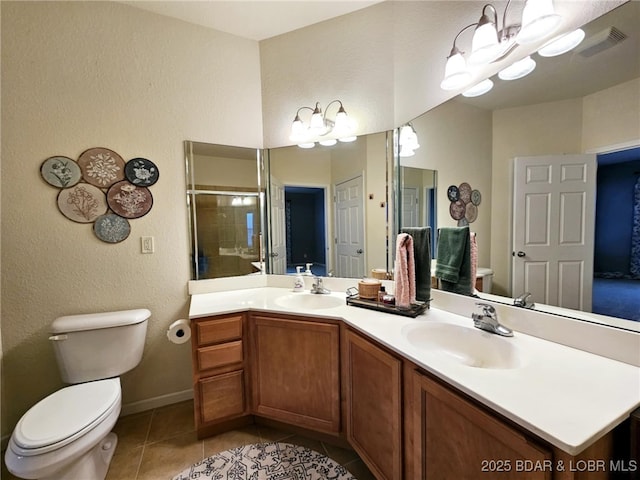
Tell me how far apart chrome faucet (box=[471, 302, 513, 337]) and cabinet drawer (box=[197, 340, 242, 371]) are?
1.32m

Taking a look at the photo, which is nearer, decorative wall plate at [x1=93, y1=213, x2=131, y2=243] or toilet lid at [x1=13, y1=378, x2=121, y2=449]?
toilet lid at [x1=13, y1=378, x2=121, y2=449]

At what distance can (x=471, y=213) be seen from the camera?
1.44 metres

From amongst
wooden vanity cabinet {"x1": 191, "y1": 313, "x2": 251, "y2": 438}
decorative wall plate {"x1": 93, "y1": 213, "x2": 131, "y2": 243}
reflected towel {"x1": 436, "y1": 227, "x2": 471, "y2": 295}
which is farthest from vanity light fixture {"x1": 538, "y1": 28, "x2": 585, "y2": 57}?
decorative wall plate {"x1": 93, "y1": 213, "x2": 131, "y2": 243}

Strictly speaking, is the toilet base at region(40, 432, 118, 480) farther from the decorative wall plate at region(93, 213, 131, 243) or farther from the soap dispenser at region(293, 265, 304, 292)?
the soap dispenser at region(293, 265, 304, 292)

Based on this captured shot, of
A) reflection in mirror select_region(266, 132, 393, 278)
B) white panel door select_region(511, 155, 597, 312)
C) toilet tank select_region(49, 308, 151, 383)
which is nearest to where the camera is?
white panel door select_region(511, 155, 597, 312)

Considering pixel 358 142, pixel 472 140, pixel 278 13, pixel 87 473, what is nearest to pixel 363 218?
pixel 358 142

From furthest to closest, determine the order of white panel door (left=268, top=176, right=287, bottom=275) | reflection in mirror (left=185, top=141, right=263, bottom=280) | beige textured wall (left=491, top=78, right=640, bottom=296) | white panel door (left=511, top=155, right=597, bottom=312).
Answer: white panel door (left=268, top=176, right=287, bottom=275)
reflection in mirror (left=185, top=141, right=263, bottom=280)
white panel door (left=511, top=155, right=597, bottom=312)
beige textured wall (left=491, top=78, right=640, bottom=296)

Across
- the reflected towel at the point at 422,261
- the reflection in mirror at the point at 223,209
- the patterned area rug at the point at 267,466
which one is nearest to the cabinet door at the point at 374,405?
the patterned area rug at the point at 267,466

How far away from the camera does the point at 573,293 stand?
1092 millimetres

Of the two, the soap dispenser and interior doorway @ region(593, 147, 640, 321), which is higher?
interior doorway @ region(593, 147, 640, 321)

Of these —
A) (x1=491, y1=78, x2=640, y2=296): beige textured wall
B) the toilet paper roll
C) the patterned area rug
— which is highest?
(x1=491, y1=78, x2=640, y2=296): beige textured wall

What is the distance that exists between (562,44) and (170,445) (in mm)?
2801

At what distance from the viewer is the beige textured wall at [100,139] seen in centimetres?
164

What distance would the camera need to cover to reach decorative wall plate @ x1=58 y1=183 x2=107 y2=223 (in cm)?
171
